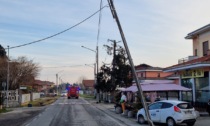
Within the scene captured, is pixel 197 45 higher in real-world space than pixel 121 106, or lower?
higher

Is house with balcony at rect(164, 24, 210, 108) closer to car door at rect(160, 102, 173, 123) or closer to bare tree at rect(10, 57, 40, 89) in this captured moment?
car door at rect(160, 102, 173, 123)

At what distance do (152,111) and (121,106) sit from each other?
10.6 m

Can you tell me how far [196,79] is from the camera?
3262cm

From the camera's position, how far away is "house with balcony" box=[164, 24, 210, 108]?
99.9ft

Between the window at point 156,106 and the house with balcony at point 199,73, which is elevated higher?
the house with balcony at point 199,73

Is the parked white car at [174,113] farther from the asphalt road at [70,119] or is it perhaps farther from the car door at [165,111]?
the asphalt road at [70,119]

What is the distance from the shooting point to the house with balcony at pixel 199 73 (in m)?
30.5

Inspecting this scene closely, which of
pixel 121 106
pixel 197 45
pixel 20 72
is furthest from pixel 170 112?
pixel 20 72

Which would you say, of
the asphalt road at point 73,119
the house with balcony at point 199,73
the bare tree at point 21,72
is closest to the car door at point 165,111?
the asphalt road at point 73,119

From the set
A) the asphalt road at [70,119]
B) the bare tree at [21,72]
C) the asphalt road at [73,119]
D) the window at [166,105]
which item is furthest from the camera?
the bare tree at [21,72]

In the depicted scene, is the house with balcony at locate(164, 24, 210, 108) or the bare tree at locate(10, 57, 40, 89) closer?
the house with balcony at locate(164, 24, 210, 108)

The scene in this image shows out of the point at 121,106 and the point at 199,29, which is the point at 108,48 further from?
the point at 121,106

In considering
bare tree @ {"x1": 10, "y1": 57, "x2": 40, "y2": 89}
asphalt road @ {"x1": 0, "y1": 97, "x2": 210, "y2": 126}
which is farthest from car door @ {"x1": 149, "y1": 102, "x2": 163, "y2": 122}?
bare tree @ {"x1": 10, "y1": 57, "x2": 40, "y2": 89}

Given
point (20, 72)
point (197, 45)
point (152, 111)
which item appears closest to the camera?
point (152, 111)
